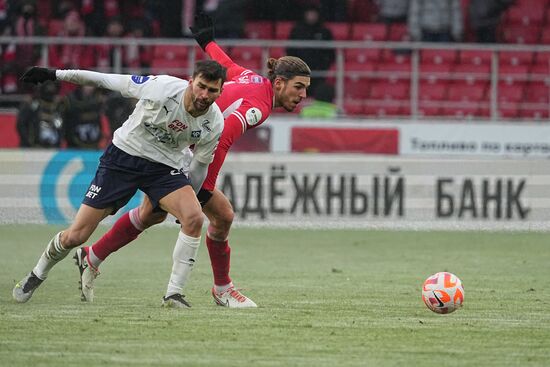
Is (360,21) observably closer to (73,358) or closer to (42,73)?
(42,73)

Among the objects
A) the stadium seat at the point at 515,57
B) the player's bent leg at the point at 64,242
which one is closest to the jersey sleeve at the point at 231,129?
the player's bent leg at the point at 64,242

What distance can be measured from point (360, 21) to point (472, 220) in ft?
23.0

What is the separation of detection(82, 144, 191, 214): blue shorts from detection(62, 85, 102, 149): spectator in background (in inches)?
418

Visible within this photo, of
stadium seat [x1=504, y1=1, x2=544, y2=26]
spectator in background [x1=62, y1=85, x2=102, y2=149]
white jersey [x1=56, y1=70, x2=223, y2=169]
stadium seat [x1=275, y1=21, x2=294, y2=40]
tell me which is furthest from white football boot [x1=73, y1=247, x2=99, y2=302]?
stadium seat [x1=504, y1=1, x2=544, y2=26]

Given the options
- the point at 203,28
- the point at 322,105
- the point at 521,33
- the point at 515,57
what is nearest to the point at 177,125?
the point at 203,28

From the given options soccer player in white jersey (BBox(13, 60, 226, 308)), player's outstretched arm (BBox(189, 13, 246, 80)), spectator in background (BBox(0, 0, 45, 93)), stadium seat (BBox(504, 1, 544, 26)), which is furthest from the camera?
stadium seat (BBox(504, 1, 544, 26))

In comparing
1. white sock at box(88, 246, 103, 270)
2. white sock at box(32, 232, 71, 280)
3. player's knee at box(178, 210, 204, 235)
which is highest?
player's knee at box(178, 210, 204, 235)

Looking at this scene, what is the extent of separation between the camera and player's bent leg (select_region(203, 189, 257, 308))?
364 inches

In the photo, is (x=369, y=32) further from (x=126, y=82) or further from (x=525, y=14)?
(x=126, y=82)

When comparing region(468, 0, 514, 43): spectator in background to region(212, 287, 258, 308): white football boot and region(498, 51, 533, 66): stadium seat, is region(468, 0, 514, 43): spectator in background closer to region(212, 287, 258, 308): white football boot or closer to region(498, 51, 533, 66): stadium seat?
region(498, 51, 533, 66): stadium seat

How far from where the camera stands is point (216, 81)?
27.8 ft

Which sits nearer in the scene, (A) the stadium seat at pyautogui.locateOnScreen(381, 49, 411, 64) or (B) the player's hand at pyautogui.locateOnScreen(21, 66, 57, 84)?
(B) the player's hand at pyautogui.locateOnScreen(21, 66, 57, 84)

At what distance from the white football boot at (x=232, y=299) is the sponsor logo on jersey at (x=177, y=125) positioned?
4.50 ft

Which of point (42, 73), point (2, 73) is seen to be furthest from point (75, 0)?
point (42, 73)
